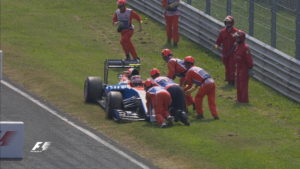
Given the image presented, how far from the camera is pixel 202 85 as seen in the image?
23.2 meters

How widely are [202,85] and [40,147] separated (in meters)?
4.62

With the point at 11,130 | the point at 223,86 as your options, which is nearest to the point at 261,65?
the point at 223,86

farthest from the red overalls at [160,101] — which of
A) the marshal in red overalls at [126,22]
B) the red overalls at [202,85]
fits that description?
the marshal in red overalls at [126,22]

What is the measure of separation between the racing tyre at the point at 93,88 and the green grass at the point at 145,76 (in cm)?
39

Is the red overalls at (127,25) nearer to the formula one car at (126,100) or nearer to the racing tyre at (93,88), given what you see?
the racing tyre at (93,88)

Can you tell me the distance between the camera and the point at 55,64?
29719mm

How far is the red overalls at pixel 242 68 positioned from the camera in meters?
25.1

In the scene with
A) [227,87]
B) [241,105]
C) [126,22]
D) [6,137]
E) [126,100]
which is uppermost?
[6,137]

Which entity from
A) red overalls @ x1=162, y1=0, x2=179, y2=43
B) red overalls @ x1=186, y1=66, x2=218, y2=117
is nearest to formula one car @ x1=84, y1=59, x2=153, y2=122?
red overalls @ x1=186, y1=66, x2=218, y2=117

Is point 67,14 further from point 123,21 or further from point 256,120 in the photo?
point 256,120

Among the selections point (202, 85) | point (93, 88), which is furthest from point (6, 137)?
point (93, 88)

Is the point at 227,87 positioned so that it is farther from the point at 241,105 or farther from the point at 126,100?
the point at 126,100

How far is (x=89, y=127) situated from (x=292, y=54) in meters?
6.53

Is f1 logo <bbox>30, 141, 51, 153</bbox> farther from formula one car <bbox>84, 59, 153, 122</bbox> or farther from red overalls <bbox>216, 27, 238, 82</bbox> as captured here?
red overalls <bbox>216, 27, 238, 82</bbox>
